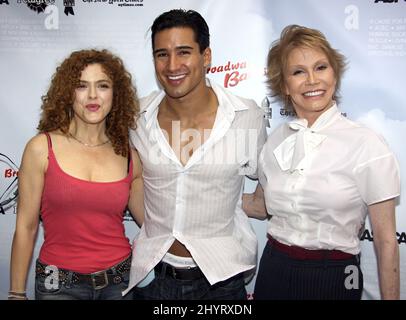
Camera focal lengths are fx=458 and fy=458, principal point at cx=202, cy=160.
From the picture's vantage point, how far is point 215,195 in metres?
2.03

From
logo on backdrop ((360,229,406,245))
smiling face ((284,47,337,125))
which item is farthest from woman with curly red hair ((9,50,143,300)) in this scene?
logo on backdrop ((360,229,406,245))

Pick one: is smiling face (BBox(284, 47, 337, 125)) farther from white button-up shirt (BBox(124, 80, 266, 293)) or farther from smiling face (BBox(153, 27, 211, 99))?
smiling face (BBox(153, 27, 211, 99))

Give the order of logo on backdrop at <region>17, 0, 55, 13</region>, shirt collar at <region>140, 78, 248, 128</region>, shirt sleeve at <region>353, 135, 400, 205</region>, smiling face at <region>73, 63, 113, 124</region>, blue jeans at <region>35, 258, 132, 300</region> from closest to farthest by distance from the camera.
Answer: shirt sleeve at <region>353, 135, 400, 205</region>
blue jeans at <region>35, 258, 132, 300</region>
smiling face at <region>73, 63, 113, 124</region>
shirt collar at <region>140, 78, 248, 128</region>
logo on backdrop at <region>17, 0, 55, 13</region>

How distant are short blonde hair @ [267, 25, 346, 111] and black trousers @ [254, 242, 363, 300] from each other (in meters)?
0.74

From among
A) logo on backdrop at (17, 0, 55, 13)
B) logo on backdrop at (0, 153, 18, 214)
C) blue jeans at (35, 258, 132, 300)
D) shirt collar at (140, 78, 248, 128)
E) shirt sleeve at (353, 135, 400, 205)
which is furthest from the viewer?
logo on backdrop at (0, 153, 18, 214)

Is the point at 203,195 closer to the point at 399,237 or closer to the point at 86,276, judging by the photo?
the point at 86,276

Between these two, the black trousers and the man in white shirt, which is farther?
the man in white shirt

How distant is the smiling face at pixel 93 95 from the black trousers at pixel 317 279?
38.8 inches

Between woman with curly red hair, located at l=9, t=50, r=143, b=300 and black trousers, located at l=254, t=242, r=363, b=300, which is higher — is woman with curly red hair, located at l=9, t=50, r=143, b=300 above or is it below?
above

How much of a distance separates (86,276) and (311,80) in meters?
1.23

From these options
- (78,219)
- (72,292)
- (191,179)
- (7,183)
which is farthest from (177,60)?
(7,183)

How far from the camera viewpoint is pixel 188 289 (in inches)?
79.4

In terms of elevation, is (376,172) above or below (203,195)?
above

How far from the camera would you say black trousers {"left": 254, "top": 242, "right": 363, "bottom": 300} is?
1.81 meters
